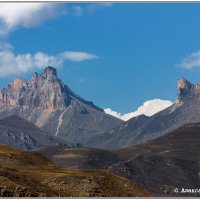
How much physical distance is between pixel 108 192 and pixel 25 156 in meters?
41.6

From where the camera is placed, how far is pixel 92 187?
13538 cm

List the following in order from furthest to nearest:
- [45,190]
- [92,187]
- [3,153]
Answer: [3,153] < [92,187] < [45,190]

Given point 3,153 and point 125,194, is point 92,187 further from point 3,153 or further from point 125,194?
point 3,153

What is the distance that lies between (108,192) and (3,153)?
40991 mm

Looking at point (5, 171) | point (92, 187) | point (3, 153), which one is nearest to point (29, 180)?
point (5, 171)

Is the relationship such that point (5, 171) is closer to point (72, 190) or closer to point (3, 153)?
point (72, 190)

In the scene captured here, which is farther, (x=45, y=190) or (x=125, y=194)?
(x=125, y=194)

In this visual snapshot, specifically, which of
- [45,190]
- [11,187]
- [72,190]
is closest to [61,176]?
[72,190]

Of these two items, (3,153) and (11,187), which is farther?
(3,153)

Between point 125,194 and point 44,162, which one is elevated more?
point 44,162

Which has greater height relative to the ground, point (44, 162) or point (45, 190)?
point (44, 162)

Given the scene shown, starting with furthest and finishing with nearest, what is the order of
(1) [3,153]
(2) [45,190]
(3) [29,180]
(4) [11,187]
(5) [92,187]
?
(1) [3,153], (5) [92,187], (3) [29,180], (2) [45,190], (4) [11,187]

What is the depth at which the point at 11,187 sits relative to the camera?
105 m

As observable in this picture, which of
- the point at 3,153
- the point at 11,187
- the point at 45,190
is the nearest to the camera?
the point at 11,187
